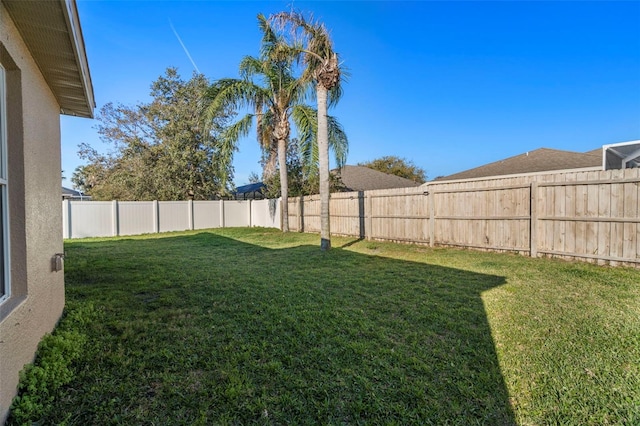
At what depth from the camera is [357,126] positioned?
13.1 m

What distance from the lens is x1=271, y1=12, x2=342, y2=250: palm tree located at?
7629 mm

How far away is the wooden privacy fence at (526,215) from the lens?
16.9 feet

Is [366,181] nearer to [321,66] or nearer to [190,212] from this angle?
[190,212]

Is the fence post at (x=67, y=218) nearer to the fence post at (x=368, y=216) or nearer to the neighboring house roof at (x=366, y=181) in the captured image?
the fence post at (x=368, y=216)

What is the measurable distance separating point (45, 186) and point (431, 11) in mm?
10247

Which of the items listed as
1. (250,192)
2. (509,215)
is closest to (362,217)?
(509,215)

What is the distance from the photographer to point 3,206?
5.98 ft

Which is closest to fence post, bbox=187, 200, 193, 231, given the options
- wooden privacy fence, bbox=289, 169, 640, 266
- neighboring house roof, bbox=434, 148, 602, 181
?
wooden privacy fence, bbox=289, 169, 640, 266

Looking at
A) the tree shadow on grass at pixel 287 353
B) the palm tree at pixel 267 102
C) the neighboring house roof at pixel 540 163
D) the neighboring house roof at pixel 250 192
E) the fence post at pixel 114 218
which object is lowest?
the tree shadow on grass at pixel 287 353

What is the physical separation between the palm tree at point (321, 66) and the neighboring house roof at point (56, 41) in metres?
5.35

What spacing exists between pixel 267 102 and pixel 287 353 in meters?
10.7

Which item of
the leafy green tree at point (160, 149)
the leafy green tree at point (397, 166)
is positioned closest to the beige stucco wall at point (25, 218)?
the leafy green tree at point (160, 149)

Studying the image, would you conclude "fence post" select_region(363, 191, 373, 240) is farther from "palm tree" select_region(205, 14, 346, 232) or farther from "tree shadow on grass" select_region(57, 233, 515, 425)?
"tree shadow on grass" select_region(57, 233, 515, 425)

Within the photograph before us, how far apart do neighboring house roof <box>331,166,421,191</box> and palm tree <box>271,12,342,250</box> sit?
10.1 m
